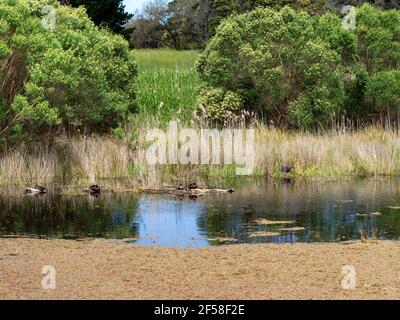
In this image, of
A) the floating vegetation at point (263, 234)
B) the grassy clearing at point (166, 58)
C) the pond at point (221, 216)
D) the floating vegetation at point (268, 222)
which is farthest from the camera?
the grassy clearing at point (166, 58)

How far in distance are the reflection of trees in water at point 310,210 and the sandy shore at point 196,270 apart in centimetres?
118

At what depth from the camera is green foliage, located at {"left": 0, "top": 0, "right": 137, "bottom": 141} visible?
20.0 metres

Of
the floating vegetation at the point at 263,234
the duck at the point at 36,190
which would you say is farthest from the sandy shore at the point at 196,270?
the duck at the point at 36,190

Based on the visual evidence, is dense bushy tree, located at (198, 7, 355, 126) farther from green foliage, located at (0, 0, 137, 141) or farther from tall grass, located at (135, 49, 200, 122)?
green foliage, located at (0, 0, 137, 141)

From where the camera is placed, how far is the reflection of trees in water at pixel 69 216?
1356 cm

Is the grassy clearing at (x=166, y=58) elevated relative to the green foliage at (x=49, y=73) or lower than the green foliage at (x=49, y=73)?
elevated

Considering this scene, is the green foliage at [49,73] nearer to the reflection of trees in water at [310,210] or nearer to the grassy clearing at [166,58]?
the reflection of trees in water at [310,210]

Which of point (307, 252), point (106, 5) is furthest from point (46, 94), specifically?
point (106, 5)

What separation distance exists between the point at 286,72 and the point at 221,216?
42.4 ft

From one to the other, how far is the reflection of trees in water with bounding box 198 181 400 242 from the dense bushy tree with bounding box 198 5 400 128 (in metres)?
7.24

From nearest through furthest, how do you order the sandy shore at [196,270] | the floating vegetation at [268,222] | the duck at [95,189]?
1. the sandy shore at [196,270]
2. the floating vegetation at [268,222]
3. the duck at [95,189]

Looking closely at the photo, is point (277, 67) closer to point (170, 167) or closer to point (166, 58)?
point (170, 167)

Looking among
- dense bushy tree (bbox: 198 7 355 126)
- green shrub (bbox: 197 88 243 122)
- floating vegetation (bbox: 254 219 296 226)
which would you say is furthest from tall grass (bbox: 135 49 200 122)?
floating vegetation (bbox: 254 219 296 226)

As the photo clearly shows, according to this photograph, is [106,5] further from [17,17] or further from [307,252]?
[307,252]
